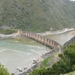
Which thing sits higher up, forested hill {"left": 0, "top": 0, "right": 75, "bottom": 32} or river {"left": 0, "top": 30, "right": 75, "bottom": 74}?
forested hill {"left": 0, "top": 0, "right": 75, "bottom": 32}

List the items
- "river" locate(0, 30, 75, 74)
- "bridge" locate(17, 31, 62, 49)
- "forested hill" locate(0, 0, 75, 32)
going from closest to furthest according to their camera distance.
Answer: "river" locate(0, 30, 75, 74) → "bridge" locate(17, 31, 62, 49) → "forested hill" locate(0, 0, 75, 32)

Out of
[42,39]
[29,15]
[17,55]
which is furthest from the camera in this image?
[29,15]

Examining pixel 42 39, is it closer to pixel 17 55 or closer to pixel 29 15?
pixel 17 55

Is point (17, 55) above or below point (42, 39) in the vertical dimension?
below

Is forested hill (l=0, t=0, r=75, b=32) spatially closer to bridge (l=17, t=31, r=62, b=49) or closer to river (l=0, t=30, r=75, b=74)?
bridge (l=17, t=31, r=62, b=49)

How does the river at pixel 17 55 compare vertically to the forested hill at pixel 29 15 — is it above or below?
below

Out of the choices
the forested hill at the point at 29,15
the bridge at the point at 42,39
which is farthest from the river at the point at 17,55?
the forested hill at the point at 29,15

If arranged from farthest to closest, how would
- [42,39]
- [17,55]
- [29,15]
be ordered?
[29,15] < [42,39] < [17,55]

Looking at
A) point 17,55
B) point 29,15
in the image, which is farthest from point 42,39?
point 29,15

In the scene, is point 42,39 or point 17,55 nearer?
point 17,55

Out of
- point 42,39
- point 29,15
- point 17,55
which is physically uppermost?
point 29,15

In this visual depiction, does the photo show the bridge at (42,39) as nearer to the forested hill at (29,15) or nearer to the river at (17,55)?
the river at (17,55)

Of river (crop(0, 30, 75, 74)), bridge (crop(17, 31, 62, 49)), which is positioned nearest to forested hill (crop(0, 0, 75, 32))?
bridge (crop(17, 31, 62, 49))
